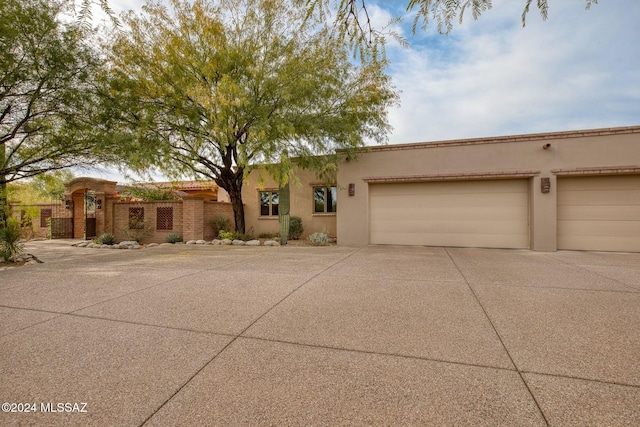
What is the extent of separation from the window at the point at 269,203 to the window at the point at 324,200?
2.13 meters

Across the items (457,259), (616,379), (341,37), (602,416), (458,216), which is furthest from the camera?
(458,216)

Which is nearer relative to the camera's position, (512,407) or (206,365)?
(512,407)

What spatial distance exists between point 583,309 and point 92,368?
533 centimetres

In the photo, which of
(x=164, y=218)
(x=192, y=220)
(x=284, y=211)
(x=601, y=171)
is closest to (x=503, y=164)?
(x=601, y=171)

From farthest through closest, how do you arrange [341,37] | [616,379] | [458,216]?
[458,216] → [341,37] → [616,379]

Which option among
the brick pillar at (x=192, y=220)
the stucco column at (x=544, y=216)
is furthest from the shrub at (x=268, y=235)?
the stucco column at (x=544, y=216)

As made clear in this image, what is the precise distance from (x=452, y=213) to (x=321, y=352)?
940 cm

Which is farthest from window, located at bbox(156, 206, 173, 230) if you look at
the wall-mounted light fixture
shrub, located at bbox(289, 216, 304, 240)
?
the wall-mounted light fixture

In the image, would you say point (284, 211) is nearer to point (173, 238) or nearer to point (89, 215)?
point (173, 238)

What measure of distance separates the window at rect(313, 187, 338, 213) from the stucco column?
7525 millimetres

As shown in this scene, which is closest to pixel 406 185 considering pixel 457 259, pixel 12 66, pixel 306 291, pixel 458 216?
pixel 458 216

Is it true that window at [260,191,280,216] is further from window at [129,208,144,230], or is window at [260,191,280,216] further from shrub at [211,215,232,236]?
window at [129,208,144,230]

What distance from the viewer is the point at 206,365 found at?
7.97ft

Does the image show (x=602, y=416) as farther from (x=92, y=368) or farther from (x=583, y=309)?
(x=92, y=368)
